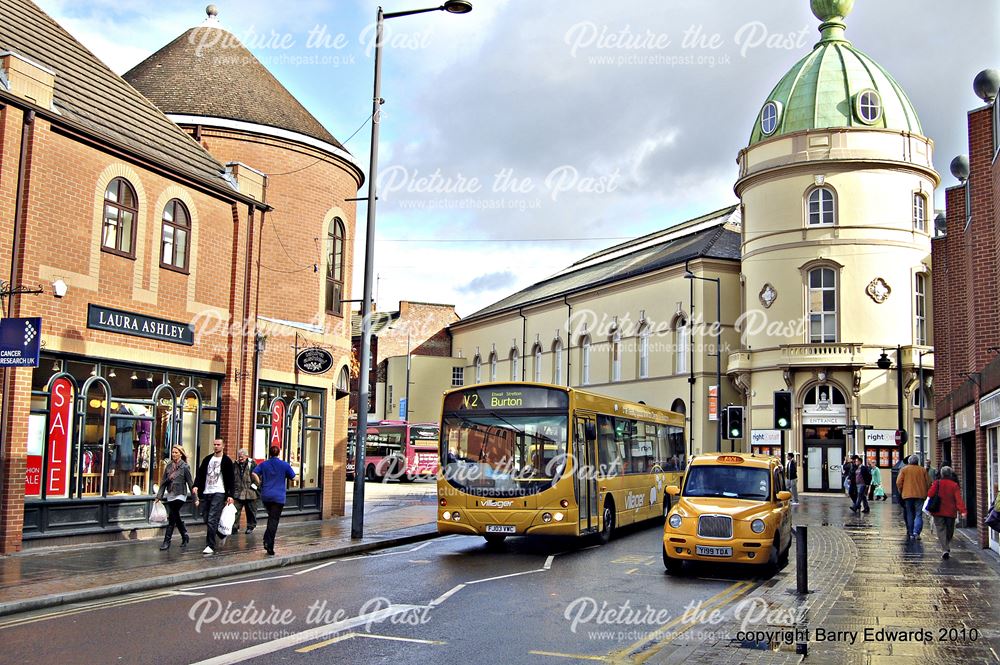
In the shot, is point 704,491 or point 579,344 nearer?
point 704,491

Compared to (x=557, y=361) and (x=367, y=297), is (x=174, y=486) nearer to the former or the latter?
(x=367, y=297)

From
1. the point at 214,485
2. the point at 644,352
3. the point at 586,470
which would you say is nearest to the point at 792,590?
the point at 586,470

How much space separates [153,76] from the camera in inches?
885

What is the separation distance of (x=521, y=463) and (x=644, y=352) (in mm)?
37119

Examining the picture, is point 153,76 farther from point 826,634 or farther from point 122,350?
point 826,634

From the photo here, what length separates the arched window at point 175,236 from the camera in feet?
61.2

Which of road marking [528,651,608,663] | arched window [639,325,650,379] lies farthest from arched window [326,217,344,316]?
arched window [639,325,650,379]

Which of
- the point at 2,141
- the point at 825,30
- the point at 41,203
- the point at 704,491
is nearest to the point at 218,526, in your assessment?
the point at 41,203

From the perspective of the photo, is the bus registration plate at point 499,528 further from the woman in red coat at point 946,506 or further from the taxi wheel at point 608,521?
the woman in red coat at point 946,506

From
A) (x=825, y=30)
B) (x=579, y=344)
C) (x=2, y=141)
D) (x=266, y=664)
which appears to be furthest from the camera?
(x=579, y=344)

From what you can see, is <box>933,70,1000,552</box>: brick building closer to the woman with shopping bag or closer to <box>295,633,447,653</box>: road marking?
<box>295,633,447,653</box>: road marking

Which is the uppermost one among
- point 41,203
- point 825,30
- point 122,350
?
point 825,30

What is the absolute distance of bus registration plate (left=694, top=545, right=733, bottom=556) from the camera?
46.4 feet

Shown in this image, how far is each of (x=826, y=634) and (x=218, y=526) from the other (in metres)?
10.1
